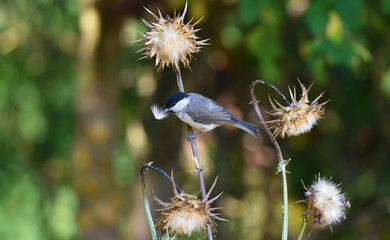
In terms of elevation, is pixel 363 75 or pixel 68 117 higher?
pixel 68 117

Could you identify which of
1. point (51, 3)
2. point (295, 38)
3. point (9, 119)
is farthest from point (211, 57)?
point (9, 119)

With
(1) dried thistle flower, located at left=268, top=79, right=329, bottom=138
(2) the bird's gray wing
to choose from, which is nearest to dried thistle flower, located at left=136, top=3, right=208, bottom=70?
(1) dried thistle flower, located at left=268, top=79, right=329, bottom=138

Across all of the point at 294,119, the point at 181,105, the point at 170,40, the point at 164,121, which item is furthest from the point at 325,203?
the point at 164,121

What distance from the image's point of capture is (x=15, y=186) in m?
5.11

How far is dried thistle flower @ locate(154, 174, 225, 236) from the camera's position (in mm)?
865

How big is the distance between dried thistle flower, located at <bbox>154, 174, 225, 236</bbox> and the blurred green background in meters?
1.94

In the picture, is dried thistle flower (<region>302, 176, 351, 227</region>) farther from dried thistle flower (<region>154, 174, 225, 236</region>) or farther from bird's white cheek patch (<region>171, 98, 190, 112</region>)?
bird's white cheek patch (<region>171, 98, 190, 112</region>)

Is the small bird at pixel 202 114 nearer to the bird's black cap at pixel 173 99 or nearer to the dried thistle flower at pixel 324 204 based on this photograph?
the bird's black cap at pixel 173 99

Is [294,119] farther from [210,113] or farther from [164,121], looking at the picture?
[164,121]

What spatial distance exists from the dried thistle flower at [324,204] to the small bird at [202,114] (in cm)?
42

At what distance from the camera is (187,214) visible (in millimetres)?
867

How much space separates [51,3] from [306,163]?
264cm

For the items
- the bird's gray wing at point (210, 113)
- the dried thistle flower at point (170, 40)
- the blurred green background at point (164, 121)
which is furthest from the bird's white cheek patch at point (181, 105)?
the blurred green background at point (164, 121)

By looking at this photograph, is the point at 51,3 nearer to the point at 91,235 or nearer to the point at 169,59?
the point at 91,235
